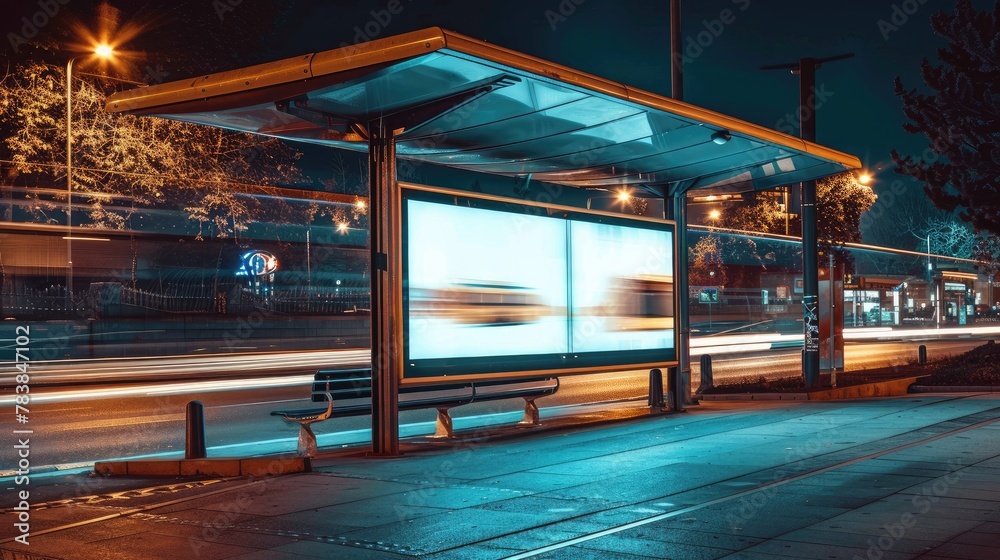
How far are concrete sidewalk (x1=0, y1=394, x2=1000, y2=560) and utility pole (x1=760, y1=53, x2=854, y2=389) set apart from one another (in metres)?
5.92

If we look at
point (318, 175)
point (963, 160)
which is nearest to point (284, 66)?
point (963, 160)

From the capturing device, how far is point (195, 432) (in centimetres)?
1005

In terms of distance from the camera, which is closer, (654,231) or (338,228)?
(654,231)

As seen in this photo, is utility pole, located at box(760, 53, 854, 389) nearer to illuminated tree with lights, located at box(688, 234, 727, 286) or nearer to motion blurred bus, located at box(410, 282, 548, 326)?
motion blurred bus, located at box(410, 282, 548, 326)

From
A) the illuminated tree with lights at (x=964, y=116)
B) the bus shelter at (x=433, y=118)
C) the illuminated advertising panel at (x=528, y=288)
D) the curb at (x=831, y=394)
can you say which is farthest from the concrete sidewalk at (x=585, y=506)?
the illuminated tree with lights at (x=964, y=116)

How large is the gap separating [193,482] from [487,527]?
358cm

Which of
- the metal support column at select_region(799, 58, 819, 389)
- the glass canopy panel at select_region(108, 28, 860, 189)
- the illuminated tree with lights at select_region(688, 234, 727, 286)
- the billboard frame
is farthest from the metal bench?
the illuminated tree with lights at select_region(688, 234, 727, 286)

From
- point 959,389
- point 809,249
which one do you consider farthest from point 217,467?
point 959,389

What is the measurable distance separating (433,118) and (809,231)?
33.4 ft

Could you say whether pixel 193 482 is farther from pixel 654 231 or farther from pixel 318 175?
pixel 318 175

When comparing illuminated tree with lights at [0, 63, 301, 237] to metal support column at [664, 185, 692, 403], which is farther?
illuminated tree with lights at [0, 63, 301, 237]

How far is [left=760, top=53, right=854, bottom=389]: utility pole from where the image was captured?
17672 millimetres

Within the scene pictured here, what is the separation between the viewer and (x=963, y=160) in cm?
2311

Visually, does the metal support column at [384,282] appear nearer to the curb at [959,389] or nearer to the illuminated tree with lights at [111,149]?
the curb at [959,389]
